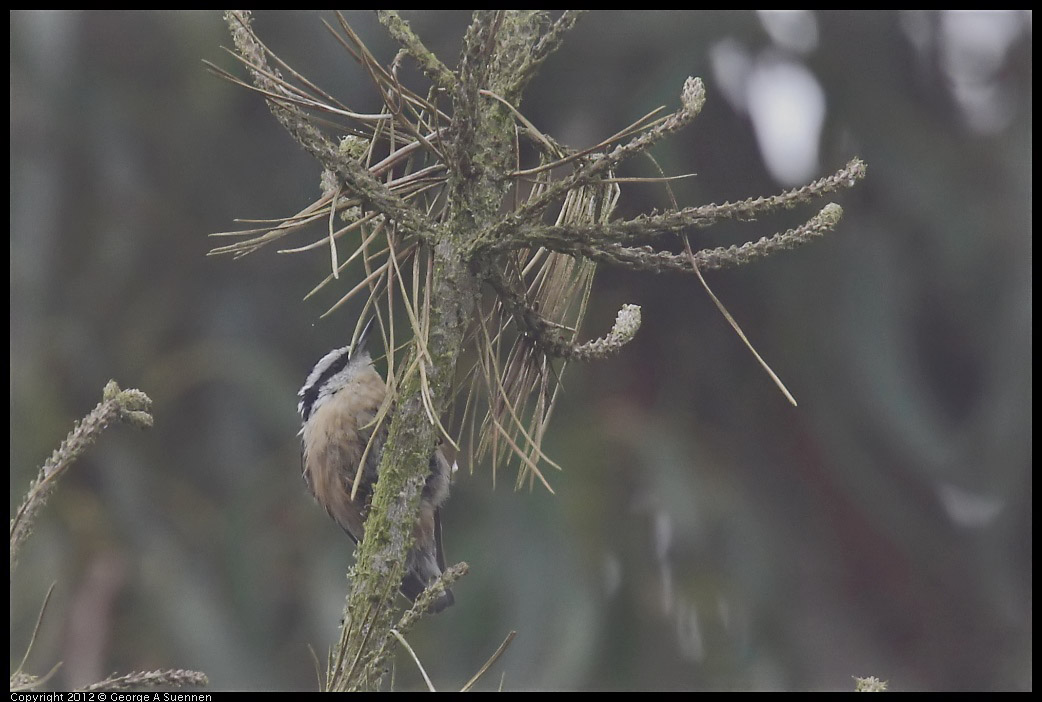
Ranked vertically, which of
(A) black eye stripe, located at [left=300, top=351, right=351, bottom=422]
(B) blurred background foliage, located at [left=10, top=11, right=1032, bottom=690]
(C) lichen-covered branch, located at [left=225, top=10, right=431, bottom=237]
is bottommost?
(C) lichen-covered branch, located at [left=225, top=10, right=431, bottom=237]

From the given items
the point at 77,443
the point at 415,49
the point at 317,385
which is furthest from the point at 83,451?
the point at 317,385

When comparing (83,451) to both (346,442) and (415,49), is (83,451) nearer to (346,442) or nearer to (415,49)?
(415,49)

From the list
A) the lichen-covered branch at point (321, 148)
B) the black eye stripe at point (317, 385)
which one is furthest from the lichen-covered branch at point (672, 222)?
the black eye stripe at point (317, 385)

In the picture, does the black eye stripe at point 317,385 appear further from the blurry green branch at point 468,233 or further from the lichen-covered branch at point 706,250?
the lichen-covered branch at point 706,250

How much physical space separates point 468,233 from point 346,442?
1308 millimetres

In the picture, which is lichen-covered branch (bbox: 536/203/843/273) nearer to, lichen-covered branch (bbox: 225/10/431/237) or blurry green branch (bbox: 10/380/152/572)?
lichen-covered branch (bbox: 225/10/431/237)

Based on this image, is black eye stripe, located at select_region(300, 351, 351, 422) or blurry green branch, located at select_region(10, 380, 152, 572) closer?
blurry green branch, located at select_region(10, 380, 152, 572)

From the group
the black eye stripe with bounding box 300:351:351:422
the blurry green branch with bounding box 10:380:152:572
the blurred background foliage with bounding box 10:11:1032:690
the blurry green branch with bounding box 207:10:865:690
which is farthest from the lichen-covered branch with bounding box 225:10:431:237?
the blurred background foliage with bounding box 10:11:1032:690

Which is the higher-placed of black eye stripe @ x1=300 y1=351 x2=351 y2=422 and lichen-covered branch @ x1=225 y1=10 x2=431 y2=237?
black eye stripe @ x1=300 y1=351 x2=351 y2=422

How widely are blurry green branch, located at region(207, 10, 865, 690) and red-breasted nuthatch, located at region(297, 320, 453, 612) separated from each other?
3.16 ft

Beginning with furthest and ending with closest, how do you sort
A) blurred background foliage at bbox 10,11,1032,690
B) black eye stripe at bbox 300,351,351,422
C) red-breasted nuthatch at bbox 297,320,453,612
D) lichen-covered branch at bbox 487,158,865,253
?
blurred background foliage at bbox 10,11,1032,690, black eye stripe at bbox 300,351,351,422, red-breasted nuthatch at bbox 297,320,453,612, lichen-covered branch at bbox 487,158,865,253

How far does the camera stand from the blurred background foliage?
4.09 metres

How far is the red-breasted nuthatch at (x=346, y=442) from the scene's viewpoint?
2.43 meters

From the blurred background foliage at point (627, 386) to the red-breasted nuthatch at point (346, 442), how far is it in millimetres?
1298
